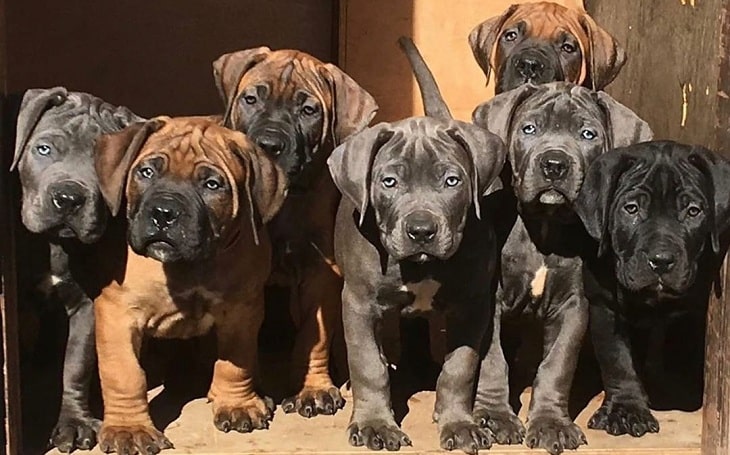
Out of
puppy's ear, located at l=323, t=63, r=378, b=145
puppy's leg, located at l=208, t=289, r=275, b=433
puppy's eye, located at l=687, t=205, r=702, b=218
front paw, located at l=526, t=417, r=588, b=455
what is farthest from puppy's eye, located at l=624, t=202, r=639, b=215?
puppy's leg, located at l=208, t=289, r=275, b=433

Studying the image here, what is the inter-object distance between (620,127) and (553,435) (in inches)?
48.5

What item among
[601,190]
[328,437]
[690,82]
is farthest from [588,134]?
[328,437]

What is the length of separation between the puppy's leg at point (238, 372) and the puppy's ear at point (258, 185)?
0.41 m

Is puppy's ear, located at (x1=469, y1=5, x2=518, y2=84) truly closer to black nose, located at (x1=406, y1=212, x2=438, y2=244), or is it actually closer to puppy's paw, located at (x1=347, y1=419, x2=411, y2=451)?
black nose, located at (x1=406, y1=212, x2=438, y2=244)

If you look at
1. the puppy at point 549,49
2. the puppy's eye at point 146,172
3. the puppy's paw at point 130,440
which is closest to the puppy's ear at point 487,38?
the puppy at point 549,49

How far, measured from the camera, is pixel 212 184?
179 inches

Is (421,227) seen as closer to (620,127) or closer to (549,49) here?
(620,127)

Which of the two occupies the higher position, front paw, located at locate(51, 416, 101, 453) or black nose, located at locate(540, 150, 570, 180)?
black nose, located at locate(540, 150, 570, 180)

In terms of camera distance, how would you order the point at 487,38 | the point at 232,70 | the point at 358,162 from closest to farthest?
1. the point at 358,162
2. the point at 232,70
3. the point at 487,38

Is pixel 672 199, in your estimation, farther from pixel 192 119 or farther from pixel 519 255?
pixel 192 119

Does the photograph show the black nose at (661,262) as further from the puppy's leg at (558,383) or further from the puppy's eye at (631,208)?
Answer: the puppy's leg at (558,383)

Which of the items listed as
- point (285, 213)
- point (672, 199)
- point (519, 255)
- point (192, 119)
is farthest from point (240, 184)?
point (672, 199)

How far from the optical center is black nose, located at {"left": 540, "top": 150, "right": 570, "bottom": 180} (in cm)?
471

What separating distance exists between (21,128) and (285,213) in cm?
118
